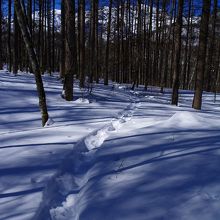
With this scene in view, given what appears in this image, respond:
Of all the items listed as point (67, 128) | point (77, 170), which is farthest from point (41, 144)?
point (67, 128)

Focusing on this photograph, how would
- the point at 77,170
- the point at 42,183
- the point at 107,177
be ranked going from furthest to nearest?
the point at 77,170 < the point at 107,177 < the point at 42,183

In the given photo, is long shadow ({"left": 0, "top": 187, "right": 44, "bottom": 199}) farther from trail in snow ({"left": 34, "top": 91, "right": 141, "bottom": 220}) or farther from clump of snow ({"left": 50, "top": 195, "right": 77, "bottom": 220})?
clump of snow ({"left": 50, "top": 195, "right": 77, "bottom": 220})

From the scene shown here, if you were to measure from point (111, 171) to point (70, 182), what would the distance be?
0.67 meters

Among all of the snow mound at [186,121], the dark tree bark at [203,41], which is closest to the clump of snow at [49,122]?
the snow mound at [186,121]

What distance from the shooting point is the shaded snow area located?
12.2 ft

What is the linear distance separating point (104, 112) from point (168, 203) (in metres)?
7.02

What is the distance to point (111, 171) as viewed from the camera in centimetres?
504

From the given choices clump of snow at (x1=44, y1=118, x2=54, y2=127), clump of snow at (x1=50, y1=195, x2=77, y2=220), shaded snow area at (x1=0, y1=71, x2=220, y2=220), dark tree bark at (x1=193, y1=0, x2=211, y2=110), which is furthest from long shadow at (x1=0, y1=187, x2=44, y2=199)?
dark tree bark at (x1=193, y1=0, x2=211, y2=110)

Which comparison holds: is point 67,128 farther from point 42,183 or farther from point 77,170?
point 42,183

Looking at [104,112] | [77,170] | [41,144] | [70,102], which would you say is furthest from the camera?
[70,102]

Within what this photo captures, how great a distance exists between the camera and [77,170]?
17.6 ft

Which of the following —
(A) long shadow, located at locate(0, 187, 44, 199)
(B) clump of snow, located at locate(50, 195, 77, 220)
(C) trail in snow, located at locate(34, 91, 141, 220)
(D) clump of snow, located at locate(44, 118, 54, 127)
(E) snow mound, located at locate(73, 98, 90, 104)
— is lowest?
(B) clump of snow, located at locate(50, 195, 77, 220)

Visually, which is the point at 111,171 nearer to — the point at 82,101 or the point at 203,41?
the point at 82,101

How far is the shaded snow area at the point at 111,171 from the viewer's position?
3719 millimetres
